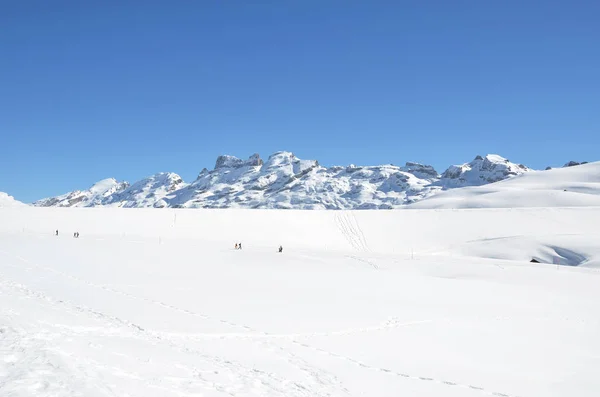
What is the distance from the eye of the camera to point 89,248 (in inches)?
1162

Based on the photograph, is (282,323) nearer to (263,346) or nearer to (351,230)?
(263,346)

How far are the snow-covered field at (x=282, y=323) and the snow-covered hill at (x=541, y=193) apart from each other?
236 ft

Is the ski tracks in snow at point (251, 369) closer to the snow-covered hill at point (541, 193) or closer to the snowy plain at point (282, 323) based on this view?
the snowy plain at point (282, 323)

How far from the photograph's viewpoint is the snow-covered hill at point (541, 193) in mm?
95875

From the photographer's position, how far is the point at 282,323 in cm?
1273

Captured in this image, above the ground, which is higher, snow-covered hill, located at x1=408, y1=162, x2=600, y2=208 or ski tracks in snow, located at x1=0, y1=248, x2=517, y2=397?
snow-covered hill, located at x1=408, y1=162, x2=600, y2=208

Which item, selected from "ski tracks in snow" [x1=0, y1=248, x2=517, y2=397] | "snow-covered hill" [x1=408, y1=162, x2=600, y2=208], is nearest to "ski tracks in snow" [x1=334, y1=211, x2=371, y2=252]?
"ski tracks in snow" [x1=0, y1=248, x2=517, y2=397]

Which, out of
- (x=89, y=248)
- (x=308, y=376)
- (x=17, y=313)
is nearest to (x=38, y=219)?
(x=89, y=248)

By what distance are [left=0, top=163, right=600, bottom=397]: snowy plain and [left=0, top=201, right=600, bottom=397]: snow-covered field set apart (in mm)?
55

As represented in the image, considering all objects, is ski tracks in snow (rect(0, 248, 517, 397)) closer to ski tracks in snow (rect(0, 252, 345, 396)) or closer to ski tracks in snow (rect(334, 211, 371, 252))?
ski tracks in snow (rect(0, 252, 345, 396))

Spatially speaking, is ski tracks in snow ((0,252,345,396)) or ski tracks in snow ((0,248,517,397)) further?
ski tracks in snow ((0,252,345,396))

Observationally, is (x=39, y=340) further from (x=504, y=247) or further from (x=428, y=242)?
(x=428, y=242)

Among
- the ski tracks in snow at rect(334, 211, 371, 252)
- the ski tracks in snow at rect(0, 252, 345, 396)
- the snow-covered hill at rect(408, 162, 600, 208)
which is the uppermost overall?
the snow-covered hill at rect(408, 162, 600, 208)

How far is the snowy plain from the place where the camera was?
297 inches
